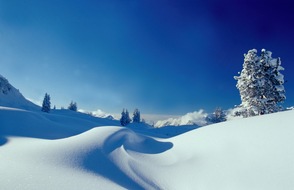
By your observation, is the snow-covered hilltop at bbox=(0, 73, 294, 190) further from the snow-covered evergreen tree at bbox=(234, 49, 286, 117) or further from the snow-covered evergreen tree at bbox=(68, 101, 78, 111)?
the snow-covered evergreen tree at bbox=(68, 101, 78, 111)

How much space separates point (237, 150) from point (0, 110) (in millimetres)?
19795

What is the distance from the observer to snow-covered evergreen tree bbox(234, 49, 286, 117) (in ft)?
68.0

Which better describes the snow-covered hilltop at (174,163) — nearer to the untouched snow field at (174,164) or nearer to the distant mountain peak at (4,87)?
the untouched snow field at (174,164)

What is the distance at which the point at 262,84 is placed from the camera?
20.5m

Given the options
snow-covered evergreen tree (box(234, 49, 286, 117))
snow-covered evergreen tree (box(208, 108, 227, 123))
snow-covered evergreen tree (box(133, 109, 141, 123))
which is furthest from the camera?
snow-covered evergreen tree (box(133, 109, 141, 123))

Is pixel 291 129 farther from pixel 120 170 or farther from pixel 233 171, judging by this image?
pixel 120 170

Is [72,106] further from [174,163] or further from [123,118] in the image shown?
[174,163]

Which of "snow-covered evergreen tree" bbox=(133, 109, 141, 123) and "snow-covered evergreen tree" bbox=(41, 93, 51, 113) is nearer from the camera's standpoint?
"snow-covered evergreen tree" bbox=(41, 93, 51, 113)

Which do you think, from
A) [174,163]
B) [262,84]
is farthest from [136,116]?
[174,163]

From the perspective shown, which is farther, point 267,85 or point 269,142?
point 267,85

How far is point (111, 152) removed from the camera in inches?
342

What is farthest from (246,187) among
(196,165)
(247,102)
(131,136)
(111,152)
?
(247,102)

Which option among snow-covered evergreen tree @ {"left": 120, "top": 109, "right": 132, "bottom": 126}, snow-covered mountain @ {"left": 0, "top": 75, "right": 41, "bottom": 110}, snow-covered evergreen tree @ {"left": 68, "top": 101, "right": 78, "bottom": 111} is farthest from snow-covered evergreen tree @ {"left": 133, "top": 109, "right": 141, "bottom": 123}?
snow-covered mountain @ {"left": 0, "top": 75, "right": 41, "bottom": 110}

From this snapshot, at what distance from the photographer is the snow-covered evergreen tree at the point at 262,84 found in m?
20.7
